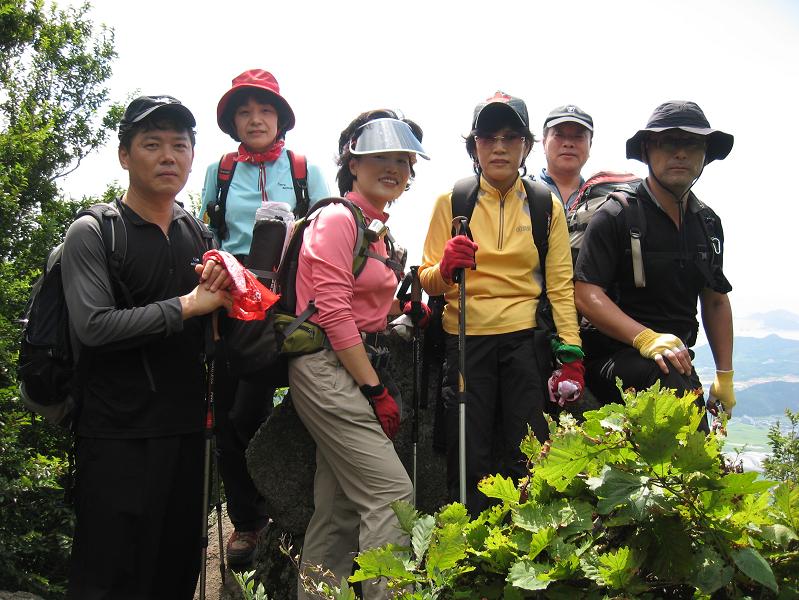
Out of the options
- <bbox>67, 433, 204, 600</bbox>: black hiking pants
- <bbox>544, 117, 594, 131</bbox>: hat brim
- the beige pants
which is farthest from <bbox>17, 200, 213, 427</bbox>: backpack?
<bbox>544, 117, 594, 131</bbox>: hat brim

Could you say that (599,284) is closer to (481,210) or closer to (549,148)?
(481,210)

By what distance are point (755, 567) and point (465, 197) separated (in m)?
3.36

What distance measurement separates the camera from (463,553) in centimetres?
163

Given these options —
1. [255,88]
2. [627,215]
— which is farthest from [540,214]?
[255,88]

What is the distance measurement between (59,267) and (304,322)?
1364mm

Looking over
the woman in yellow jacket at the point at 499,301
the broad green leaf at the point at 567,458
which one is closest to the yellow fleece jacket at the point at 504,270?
the woman in yellow jacket at the point at 499,301

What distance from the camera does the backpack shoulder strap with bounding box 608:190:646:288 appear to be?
4.40 m

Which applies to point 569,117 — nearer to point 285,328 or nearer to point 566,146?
point 566,146

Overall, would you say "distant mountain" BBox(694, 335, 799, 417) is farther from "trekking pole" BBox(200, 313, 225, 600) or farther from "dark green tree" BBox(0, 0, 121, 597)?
"trekking pole" BBox(200, 313, 225, 600)

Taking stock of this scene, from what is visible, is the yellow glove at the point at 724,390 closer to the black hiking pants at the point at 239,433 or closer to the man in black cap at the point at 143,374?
the black hiking pants at the point at 239,433

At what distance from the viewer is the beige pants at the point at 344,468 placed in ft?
12.1

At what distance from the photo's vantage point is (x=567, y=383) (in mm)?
4121

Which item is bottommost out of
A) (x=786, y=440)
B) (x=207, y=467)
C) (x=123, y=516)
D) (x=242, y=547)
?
(x=786, y=440)

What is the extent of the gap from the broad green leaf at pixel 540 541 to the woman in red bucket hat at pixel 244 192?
3503 millimetres
